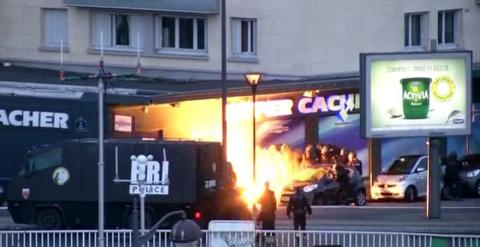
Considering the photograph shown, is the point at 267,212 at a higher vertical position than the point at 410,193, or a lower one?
higher

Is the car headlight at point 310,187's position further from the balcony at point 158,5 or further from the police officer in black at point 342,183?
the balcony at point 158,5

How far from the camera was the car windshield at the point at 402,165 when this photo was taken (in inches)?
1829

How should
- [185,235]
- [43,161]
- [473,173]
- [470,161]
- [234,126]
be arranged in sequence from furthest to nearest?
[234,126], [470,161], [473,173], [43,161], [185,235]

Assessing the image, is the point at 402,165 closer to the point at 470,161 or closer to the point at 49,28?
the point at 470,161

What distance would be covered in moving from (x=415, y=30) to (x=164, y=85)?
32.8ft

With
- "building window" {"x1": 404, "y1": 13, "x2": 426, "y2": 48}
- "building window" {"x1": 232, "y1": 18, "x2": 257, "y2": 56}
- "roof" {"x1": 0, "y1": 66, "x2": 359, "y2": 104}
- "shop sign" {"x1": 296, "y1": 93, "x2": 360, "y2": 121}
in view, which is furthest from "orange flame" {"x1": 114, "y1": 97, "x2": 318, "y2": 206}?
"building window" {"x1": 404, "y1": 13, "x2": 426, "y2": 48}

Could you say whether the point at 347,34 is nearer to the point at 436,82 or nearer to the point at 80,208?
the point at 436,82

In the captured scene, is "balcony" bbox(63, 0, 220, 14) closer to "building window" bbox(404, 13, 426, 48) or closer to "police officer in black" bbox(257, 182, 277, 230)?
"building window" bbox(404, 13, 426, 48)

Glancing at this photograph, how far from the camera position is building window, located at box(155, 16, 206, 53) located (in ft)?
171

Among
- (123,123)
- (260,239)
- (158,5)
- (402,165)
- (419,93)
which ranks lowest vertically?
(260,239)

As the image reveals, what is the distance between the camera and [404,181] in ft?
151

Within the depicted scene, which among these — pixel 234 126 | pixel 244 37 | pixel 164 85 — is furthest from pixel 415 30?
pixel 164 85

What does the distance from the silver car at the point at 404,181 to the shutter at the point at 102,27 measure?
39.5ft

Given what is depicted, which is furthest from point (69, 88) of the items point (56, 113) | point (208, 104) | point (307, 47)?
point (307, 47)
